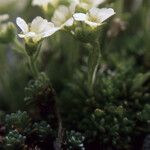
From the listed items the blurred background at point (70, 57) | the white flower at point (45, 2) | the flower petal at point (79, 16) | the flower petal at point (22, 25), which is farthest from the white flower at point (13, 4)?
the flower petal at point (79, 16)

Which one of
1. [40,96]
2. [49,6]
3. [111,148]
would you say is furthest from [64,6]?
[111,148]

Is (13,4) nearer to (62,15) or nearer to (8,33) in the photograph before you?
(8,33)

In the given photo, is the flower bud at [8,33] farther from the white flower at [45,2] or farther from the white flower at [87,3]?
the white flower at [87,3]

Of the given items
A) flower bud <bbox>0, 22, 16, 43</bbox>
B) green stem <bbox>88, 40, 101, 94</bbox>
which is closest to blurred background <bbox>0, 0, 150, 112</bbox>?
flower bud <bbox>0, 22, 16, 43</bbox>

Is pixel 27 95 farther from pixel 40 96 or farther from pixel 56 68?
pixel 56 68

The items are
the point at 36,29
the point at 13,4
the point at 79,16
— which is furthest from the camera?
the point at 13,4

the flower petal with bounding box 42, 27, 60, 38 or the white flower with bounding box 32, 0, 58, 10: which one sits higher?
the white flower with bounding box 32, 0, 58, 10

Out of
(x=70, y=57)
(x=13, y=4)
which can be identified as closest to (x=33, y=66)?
(x=70, y=57)

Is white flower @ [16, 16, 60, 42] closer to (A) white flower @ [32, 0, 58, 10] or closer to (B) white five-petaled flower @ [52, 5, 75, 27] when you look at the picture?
(B) white five-petaled flower @ [52, 5, 75, 27]
